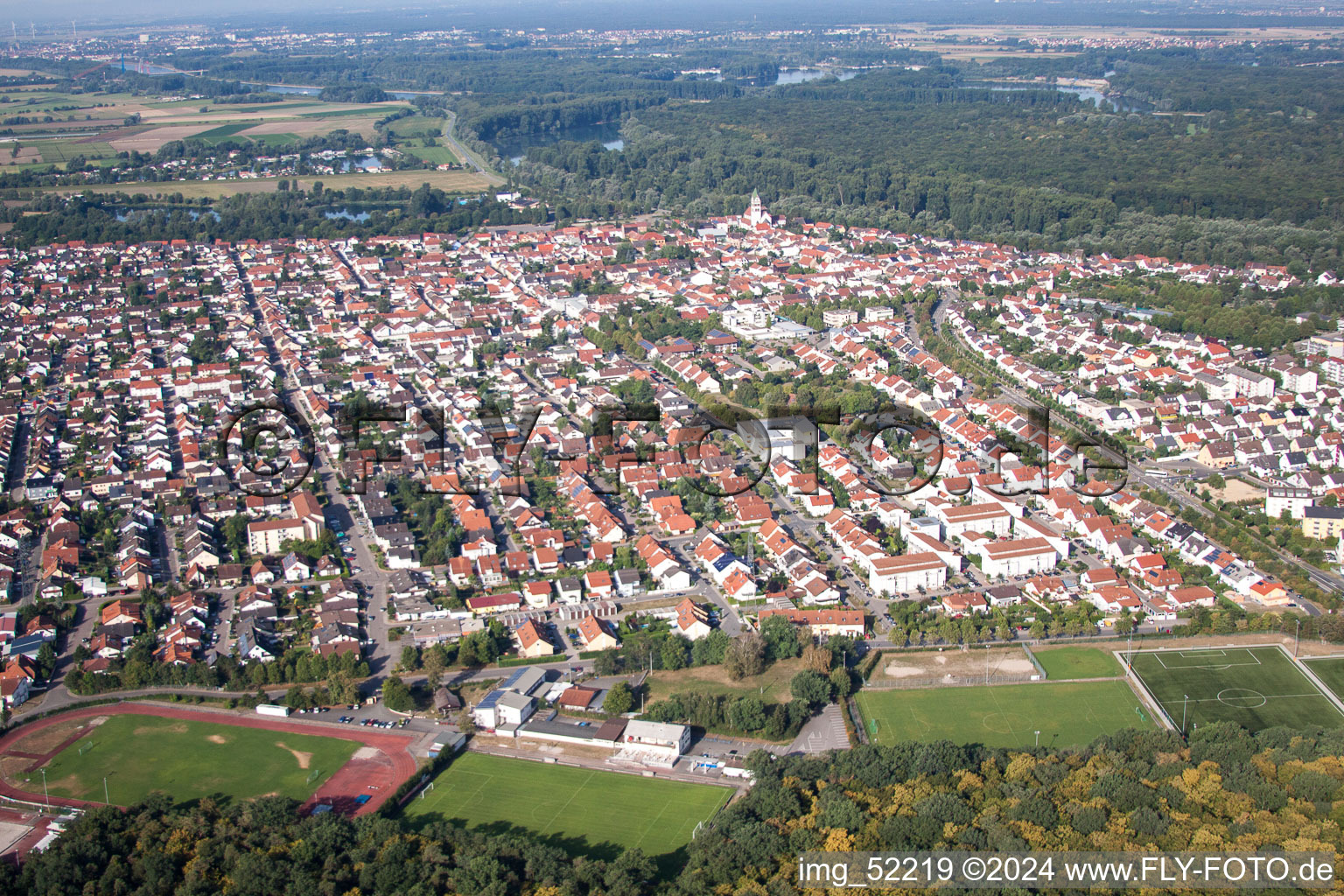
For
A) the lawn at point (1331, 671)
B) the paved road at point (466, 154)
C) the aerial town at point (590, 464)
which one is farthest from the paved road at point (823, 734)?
the paved road at point (466, 154)

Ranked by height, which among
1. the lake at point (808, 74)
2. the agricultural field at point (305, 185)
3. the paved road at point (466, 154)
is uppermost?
the lake at point (808, 74)

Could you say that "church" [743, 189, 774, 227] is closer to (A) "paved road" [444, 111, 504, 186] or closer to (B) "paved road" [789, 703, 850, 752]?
(A) "paved road" [444, 111, 504, 186]

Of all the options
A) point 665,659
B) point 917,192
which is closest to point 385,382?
point 665,659

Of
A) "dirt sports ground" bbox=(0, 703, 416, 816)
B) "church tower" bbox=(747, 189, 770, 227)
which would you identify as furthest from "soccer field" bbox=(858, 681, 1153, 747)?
"church tower" bbox=(747, 189, 770, 227)

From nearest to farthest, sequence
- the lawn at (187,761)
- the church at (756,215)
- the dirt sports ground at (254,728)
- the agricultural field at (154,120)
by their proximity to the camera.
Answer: the dirt sports ground at (254,728) → the lawn at (187,761) → the church at (756,215) → the agricultural field at (154,120)

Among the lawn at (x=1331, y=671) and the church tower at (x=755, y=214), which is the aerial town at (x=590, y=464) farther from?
the church tower at (x=755, y=214)

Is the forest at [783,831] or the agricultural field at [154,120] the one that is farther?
the agricultural field at [154,120]
